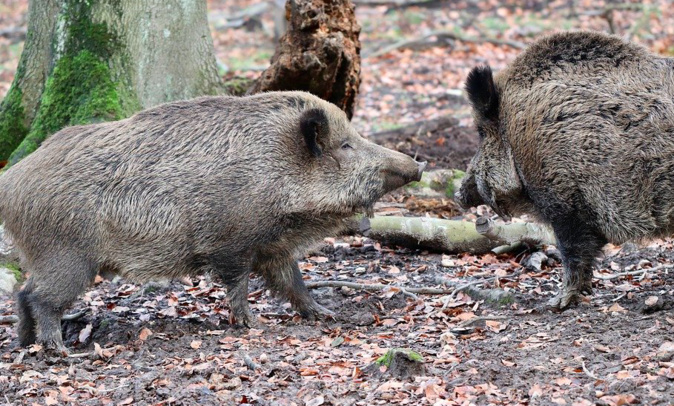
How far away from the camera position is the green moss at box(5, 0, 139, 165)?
9.07 meters

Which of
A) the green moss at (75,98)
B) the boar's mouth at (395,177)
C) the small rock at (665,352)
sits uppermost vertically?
the green moss at (75,98)

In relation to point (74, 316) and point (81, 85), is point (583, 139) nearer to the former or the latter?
point (74, 316)

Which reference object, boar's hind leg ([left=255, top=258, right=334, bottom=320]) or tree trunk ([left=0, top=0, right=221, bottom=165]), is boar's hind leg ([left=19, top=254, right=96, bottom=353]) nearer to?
boar's hind leg ([left=255, top=258, right=334, bottom=320])

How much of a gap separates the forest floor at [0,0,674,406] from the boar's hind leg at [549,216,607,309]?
0.13 metres

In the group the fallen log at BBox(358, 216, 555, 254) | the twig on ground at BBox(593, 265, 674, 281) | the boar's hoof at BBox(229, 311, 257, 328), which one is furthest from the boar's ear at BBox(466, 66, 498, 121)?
the boar's hoof at BBox(229, 311, 257, 328)

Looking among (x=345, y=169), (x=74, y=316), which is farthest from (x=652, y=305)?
(x=74, y=316)

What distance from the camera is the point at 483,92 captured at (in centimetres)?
726

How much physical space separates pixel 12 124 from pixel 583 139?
6336mm

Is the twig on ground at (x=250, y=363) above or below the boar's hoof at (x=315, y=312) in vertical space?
above

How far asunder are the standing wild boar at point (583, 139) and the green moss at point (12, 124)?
5.24 m

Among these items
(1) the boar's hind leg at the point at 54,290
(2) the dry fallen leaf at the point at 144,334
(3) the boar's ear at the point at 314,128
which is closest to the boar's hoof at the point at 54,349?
(1) the boar's hind leg at the point at 54,290

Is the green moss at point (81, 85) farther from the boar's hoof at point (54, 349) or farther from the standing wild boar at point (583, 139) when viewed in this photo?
the standing wild boar at point (583, 139)

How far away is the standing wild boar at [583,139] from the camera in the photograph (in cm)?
650

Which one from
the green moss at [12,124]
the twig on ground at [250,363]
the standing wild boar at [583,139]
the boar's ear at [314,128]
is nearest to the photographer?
the twig on ground at [250,363]
